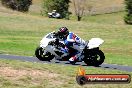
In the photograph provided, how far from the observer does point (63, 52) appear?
69.5ft

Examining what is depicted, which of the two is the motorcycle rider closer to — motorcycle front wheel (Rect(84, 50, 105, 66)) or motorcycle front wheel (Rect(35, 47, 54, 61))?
motorcycle front wheel (Rect(84, 50, 105, 66))

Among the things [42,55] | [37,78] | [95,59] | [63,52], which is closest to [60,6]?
[42,55]

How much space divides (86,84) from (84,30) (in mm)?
42364

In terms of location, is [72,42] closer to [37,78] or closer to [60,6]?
[37,78]

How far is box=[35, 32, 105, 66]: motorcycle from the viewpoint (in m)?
20.6

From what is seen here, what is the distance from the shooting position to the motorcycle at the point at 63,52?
20625 mm

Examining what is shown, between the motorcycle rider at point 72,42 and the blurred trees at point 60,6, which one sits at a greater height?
the motorcycle rider at point 72,42

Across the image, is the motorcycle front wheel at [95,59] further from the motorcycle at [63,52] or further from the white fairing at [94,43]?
the white fairing at [94,43]

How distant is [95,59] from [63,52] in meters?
1.64

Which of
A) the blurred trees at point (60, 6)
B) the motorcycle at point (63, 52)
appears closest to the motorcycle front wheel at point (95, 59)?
the motorcycle at point (63, 52)

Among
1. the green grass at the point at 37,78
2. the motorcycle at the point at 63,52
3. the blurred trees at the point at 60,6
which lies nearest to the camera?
the green grass at the point at 37,78

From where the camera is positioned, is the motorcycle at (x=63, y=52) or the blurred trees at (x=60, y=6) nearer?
the motorcycle at (x=63, y=52)

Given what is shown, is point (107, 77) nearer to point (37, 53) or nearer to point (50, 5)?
point (37, 53)

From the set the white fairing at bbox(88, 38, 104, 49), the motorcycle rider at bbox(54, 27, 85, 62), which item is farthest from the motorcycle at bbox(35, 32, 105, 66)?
the motorcycle rider at bbox(54, 27, 85, 62)
